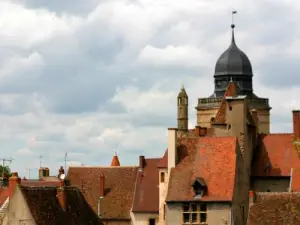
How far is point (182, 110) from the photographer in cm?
12100

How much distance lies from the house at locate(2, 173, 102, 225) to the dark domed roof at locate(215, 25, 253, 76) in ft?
188

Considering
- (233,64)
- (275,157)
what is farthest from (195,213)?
(233,64)

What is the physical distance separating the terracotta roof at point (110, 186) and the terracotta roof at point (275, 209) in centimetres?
2318

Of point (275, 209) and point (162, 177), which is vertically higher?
point (162, 177)

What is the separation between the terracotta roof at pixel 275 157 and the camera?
285 feet

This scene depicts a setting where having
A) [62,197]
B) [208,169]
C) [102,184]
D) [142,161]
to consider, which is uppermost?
[142,161]

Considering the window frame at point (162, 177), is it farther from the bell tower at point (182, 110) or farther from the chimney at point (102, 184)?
the bell tower at point (182, 110)

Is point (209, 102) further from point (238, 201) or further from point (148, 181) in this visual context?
point (238, 201)

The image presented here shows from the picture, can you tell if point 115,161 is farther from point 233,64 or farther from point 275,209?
point 275,209

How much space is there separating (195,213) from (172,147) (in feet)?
20.3

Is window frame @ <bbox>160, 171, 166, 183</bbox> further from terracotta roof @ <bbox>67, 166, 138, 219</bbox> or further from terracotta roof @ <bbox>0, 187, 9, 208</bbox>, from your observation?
terracotta roof @ <bbox>0, 187, 9, 208</bbox>

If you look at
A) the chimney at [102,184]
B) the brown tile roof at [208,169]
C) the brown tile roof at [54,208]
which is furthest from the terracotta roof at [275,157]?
the brown tile roof at [54,208]

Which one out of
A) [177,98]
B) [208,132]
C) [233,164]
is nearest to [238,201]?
[233,164]

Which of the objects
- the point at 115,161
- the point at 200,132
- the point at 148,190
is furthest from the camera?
the point at 115,161
